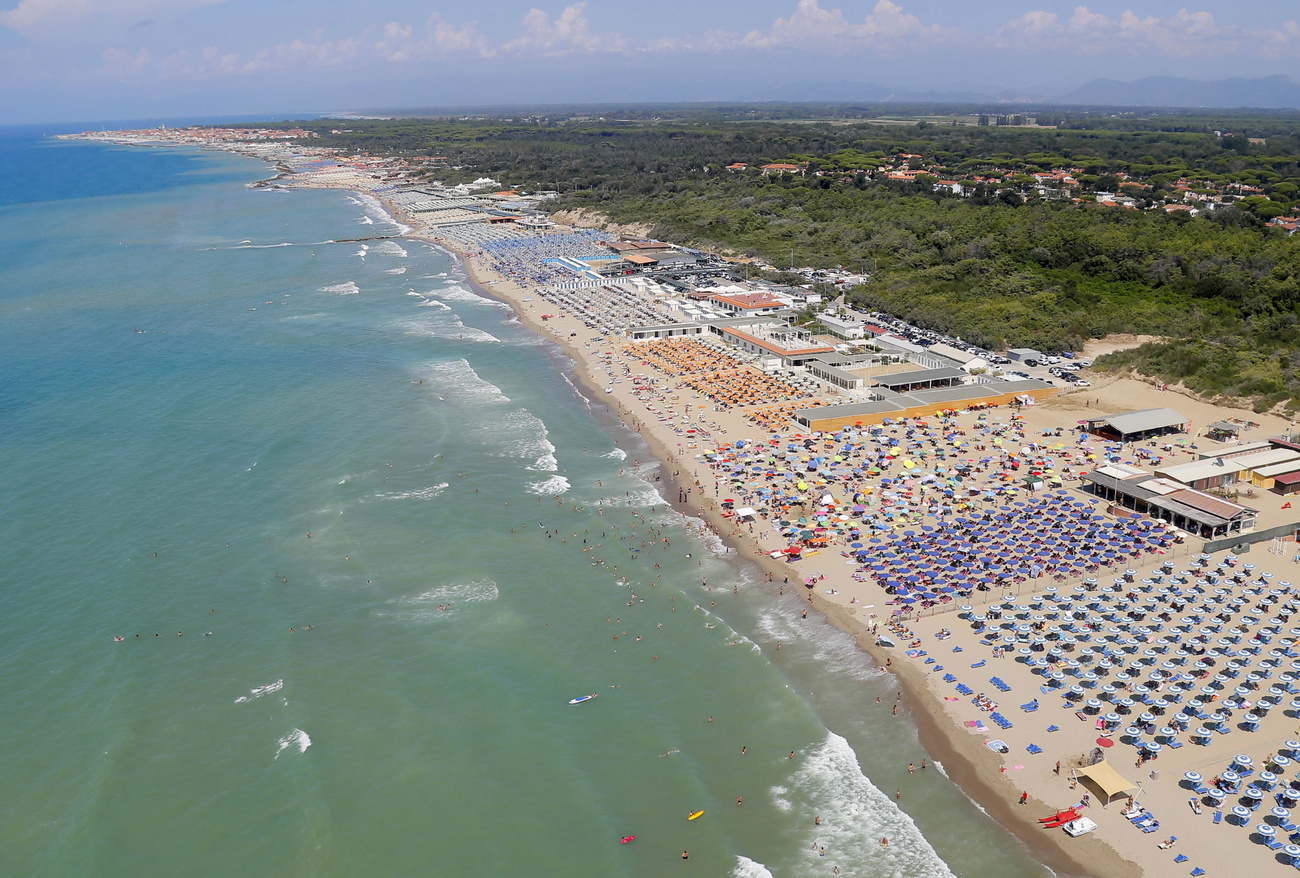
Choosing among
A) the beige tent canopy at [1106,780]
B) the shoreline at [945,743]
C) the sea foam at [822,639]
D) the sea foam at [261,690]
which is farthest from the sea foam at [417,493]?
the beige tent canopy at [1106,780]

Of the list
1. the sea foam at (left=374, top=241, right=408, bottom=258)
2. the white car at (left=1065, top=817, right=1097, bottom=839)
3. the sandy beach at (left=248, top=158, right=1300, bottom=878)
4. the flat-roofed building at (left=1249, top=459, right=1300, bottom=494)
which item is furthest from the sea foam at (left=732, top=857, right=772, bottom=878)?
the sea foam at (left=374, top=241, right=408, bottom=258)

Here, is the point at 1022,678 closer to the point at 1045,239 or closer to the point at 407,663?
the point at 407,663

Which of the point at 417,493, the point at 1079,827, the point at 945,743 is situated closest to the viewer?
the point at 1079,827

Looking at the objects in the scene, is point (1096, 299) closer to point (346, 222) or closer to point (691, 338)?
point (691, 338)

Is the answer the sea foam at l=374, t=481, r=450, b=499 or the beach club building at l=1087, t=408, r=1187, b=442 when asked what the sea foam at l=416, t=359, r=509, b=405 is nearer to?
the sea foam at l=374, t=481, r=450, b=499

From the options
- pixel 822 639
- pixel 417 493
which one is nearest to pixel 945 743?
pixel 822 639
